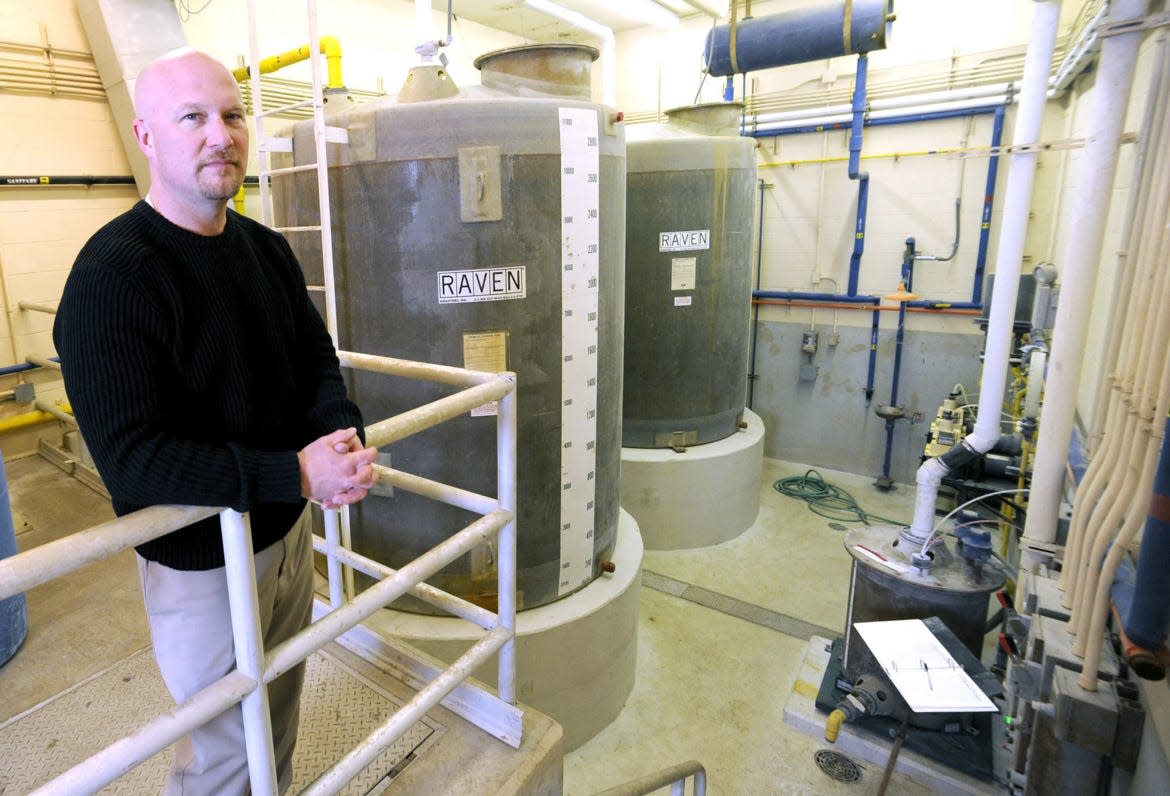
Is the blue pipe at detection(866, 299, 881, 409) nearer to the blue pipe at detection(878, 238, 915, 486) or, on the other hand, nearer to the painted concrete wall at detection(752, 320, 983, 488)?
the painted concrete wall at detection(752, 320, 983, 488)

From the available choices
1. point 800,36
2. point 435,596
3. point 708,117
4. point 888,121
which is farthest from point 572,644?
point 888,121

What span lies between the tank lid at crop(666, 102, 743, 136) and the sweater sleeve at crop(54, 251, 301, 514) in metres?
3.42

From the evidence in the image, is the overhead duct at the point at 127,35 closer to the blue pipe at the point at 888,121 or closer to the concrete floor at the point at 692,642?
the concrete floor at the point at 692,642

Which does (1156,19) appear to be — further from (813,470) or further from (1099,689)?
(813,470)

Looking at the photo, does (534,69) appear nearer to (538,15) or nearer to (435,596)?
(435,596)

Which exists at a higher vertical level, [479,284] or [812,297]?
[479,284]

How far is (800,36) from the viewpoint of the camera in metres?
3.66

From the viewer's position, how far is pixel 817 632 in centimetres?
312

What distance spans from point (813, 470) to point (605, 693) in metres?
3.23

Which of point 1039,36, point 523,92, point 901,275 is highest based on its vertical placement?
point 1039,36

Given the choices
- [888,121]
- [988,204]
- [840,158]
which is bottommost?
[988,204]

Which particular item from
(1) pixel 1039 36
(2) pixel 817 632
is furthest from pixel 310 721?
(1) pixel 1039 36

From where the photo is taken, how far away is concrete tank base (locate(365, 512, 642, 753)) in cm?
213

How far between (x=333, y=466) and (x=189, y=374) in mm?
280
